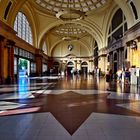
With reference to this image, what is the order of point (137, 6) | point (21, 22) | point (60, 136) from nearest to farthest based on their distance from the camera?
point (60, 136), point (137, 6), point (21, 22)

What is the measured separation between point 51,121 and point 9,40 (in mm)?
14955

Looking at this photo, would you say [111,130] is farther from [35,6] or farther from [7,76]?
[35,6]

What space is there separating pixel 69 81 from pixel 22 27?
10.5m

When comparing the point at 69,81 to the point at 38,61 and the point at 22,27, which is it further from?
the point at 38,61

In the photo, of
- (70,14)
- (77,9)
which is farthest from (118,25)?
(77,9)

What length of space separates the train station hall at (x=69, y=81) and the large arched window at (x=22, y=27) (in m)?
0.06

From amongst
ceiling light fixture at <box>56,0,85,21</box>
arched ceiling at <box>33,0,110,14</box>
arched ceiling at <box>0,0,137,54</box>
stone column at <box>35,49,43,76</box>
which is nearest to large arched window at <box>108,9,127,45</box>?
arched ceiling at <box>0,0,137,54</box>

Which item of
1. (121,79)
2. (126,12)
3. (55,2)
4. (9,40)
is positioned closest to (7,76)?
(9,40)

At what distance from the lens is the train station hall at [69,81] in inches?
169

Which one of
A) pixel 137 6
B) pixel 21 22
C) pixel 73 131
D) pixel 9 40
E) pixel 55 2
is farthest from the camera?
pixel 55 2

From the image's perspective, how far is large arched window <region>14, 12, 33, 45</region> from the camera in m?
25.6

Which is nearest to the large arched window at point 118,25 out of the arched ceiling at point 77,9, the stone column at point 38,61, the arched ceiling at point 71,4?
the arched ceiling at point 77,9

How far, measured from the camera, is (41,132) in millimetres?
3941

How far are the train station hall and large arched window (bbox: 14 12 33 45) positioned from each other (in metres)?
0.06
